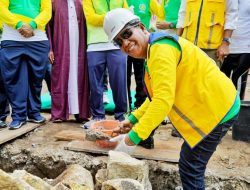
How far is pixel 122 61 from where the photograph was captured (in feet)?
14.7

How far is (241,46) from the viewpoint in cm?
425

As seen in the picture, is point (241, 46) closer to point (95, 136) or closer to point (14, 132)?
point (95, 136)

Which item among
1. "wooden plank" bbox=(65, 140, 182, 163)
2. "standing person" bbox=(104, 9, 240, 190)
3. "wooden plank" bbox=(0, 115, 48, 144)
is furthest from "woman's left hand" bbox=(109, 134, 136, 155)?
"wooden plank" bbox=(0, 115, 48, 144)

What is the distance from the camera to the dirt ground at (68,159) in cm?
340

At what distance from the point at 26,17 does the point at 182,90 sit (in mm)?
2438

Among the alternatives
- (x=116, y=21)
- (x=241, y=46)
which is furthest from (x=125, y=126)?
(x=241, y=46)

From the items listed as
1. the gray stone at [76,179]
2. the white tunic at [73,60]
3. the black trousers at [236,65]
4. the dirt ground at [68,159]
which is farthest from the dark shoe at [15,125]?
the black trousers at [236,65]

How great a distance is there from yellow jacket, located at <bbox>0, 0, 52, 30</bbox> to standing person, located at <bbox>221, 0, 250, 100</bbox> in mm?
2112

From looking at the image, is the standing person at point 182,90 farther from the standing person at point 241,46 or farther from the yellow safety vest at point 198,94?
the standing person at point 241,46

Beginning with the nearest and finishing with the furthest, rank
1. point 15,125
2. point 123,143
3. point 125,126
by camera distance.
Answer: point 123,143, point 125,126, point 15,125

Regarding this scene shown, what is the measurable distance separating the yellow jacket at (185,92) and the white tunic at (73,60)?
7.48 feet

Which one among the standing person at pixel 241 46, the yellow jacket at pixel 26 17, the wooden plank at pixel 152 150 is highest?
the yellow jacket at pixel 26 17

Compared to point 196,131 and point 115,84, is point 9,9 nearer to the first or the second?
point 115,84

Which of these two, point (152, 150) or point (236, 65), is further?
point (236, 65)
